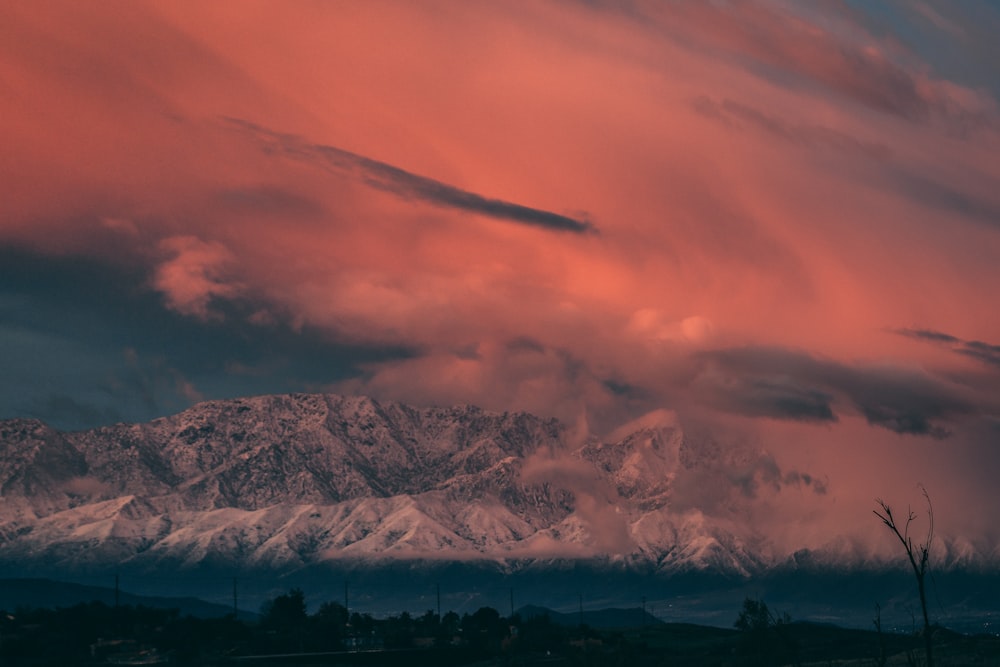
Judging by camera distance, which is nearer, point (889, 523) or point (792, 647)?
point (889, 523)

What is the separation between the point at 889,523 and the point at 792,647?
122 feet

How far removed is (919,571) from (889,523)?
8.32 m

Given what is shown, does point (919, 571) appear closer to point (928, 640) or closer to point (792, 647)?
point (928, 640)

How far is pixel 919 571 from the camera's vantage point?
140m

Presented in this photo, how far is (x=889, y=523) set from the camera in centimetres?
13438

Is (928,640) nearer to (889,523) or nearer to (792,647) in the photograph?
(889,523)

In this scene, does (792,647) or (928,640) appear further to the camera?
(792,647)

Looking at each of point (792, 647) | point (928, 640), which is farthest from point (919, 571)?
point (792, 647)

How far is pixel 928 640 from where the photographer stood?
136 meters

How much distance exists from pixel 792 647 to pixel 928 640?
31.8m

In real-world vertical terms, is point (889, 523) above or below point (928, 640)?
above

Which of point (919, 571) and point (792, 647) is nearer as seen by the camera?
point (919, 571)

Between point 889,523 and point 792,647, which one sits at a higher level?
point 889,523
